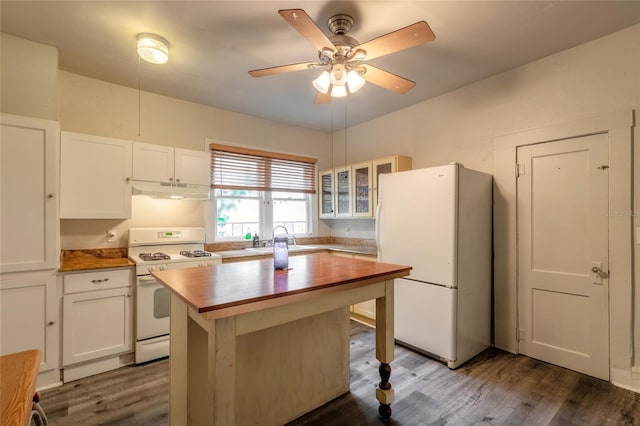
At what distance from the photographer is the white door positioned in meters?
2.34

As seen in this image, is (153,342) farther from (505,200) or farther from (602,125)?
(602,125)

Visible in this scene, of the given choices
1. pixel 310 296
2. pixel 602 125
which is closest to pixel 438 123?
pixel 602 125

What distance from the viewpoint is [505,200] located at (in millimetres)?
2877

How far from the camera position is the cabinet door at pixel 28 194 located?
2133 millimetres

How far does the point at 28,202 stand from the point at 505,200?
4112 mm

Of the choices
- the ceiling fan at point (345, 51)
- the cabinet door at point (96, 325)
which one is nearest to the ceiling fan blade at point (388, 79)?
the ceiling fan at point (345, 51)

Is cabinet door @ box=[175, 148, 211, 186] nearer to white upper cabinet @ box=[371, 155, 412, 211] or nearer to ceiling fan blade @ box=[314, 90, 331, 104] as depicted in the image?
ceiling fan blade @ box=[314, 90, 331, 104]

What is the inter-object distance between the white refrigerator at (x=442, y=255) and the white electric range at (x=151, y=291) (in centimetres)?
200

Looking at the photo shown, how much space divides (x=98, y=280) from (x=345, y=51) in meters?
2.68

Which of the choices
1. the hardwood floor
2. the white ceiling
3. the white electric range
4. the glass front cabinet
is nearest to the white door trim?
the hardwood floor

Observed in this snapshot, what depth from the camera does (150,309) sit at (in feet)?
8.71

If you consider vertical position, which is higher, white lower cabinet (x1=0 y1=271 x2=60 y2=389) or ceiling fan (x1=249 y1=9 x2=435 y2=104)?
ceiling fan (x1=249 y1=9 x2=435 y2=104)

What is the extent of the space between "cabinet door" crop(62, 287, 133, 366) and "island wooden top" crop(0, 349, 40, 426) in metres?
1.70

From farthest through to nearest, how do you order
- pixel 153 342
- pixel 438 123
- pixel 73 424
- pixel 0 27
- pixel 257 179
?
pixel 257 179, pixel 438 123, pixel 153 342, pixel 0 27, pixel 73 424
